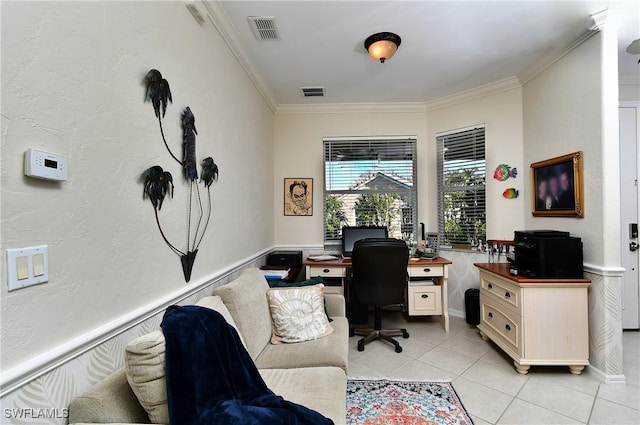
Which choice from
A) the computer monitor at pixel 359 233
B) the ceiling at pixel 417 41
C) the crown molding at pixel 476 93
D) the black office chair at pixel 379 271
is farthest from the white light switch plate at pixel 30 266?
the crown molding at pixel 476 93

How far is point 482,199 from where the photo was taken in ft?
11.4

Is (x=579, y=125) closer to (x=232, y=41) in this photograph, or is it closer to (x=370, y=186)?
(x=370, y=186)

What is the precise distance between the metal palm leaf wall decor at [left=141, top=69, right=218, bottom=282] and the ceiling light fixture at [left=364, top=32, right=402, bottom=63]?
5.32 feet

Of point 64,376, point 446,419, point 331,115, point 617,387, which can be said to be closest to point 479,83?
point 331,115

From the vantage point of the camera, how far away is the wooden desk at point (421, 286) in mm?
3145

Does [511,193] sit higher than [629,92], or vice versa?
[629,92]

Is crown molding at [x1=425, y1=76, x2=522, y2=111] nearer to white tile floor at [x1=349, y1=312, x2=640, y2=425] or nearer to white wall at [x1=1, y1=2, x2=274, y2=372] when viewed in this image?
white tile floor at [x1=349, y1=312, x2=640, y2=425]

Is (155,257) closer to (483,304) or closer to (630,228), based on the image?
(483,304)

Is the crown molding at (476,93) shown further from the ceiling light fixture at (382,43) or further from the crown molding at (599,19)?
the ceiling light fixture at (382,43)

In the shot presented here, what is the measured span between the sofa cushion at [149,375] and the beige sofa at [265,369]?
0.07m

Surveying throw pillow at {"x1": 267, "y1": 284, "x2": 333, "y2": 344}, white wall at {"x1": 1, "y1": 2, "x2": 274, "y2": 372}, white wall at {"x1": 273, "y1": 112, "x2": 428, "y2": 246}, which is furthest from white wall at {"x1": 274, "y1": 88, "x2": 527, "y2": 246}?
white wall at {"x1": 1, "y1": 2, "x2": 274, "y2": 372}

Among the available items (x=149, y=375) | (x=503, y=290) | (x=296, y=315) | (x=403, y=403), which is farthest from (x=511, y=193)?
(x=149, y=375)

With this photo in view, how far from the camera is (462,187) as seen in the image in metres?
3.59

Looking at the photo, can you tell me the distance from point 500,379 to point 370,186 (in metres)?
2.43
